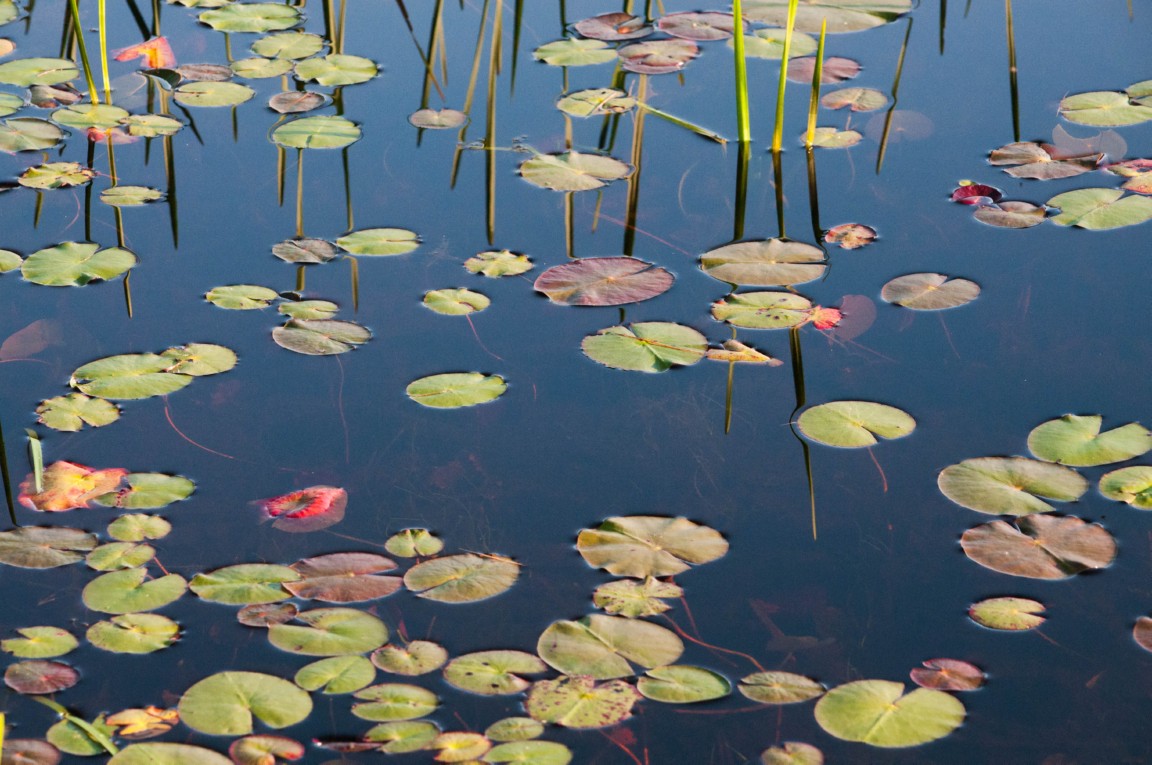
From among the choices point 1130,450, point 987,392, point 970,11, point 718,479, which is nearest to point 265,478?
point 718,479

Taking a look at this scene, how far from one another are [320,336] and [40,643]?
104cm

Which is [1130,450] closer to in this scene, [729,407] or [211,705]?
[729,407]

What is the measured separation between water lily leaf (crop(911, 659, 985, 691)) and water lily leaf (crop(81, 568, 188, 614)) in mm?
1349

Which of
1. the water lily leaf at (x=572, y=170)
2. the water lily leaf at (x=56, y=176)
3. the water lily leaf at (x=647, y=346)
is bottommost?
the water lily leaf at (x=647, y=346)

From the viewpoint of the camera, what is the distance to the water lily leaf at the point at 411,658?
2.07 metres

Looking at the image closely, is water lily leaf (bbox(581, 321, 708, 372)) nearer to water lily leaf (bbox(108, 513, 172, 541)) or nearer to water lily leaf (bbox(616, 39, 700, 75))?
water lily leaf (bbox(108, 513, 172, 541))

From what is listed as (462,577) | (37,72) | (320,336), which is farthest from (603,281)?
(37,72)

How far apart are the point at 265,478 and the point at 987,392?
160cm

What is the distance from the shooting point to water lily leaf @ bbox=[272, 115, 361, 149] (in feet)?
12.3

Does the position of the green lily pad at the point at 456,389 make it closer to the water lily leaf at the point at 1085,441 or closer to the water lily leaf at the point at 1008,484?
the water lily leaf at the point at 1008,484

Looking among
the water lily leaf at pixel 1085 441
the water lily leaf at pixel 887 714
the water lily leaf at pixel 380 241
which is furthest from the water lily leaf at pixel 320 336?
the water lily leaf at pixel 1085 441

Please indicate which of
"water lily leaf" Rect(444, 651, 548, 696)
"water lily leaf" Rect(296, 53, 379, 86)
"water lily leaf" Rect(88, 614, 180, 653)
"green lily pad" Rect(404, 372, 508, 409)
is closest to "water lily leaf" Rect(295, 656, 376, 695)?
"water lily leaf" Rect(444, 651, 548, 696)

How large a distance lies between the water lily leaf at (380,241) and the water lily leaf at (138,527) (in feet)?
3.50

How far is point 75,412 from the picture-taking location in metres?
2.69
